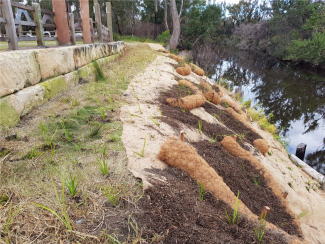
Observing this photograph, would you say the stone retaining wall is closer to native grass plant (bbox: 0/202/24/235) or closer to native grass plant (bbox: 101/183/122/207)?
native grass plant (bbox: 0/202/24/235)

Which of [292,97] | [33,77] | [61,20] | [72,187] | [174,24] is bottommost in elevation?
[292,97]

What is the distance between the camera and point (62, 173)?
1.62m

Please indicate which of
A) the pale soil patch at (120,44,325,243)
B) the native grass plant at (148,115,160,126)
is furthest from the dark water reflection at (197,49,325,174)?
the native grass plant at (148,115,160,126)

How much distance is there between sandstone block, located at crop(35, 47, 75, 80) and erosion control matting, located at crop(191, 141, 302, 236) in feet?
8.45

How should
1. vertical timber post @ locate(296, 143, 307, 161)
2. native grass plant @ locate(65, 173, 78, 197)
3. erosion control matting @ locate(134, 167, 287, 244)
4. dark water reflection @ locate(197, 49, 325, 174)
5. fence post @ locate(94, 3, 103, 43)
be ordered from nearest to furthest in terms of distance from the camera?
erosion control matting @ locate(134, 167, 287, 244) → native grass plant @ locate(65, 173, 78, 197) → vertical timber post @ locate(296, 143, 307, 161) → fence post @ locate(94, 3, 103, 43) → dark water reflection @ locate(197, 49, 325, 174)

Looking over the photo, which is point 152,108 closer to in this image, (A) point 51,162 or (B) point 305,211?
(A) point 51,162

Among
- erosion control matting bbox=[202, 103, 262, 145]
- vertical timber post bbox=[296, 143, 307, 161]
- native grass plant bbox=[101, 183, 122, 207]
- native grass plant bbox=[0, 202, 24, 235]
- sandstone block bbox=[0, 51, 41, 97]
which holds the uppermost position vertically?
sandstone block bbox=[0, 51, 41, 97]

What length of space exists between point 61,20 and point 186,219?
4.46 metres

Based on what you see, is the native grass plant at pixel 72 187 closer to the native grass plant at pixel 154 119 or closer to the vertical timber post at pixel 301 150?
the native grass plant at pixel 154 119

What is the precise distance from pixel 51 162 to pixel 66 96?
1946 millimetres

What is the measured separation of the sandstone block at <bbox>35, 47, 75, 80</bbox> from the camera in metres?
3.22

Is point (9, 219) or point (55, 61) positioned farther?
point (55, 61)

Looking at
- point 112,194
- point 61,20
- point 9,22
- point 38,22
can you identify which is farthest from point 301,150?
point 9,22

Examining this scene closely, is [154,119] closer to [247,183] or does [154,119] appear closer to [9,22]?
[247,183]
